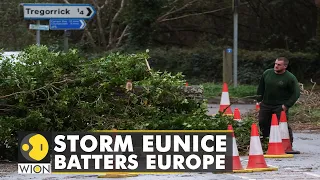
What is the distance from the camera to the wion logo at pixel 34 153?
11.0 m

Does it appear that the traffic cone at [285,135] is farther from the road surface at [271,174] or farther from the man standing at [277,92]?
the road surface at [271,174]

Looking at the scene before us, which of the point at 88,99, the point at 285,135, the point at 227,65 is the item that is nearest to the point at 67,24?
the point at 88,99

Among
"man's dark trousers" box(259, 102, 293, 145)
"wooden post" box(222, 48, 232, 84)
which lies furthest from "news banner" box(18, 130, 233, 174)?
"wooden post" box(222, 48, 232, 84)

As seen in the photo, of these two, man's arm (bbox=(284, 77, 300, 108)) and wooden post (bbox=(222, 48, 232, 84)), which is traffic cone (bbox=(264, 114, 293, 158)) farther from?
wooden post (bbox=(222, 48, 232, 84))

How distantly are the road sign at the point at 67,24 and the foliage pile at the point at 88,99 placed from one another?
453 centimetres

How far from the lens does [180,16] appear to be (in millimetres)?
38281

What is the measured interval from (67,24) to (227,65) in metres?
12.8

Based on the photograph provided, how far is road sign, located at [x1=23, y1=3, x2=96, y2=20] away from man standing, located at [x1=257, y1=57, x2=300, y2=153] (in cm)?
576

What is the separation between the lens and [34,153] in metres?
11.5

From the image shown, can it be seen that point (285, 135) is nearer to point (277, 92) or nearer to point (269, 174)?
point (277, 92)

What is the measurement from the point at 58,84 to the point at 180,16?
26.4 m

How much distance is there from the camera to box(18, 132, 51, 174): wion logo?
11.0 m

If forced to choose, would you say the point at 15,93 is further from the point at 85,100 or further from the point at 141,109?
Result: the point at 141,109

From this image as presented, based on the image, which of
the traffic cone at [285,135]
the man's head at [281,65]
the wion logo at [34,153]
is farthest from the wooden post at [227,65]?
the wion logo at [34,153]
